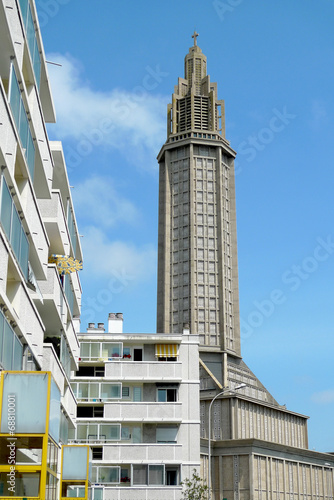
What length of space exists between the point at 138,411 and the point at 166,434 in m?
2.30

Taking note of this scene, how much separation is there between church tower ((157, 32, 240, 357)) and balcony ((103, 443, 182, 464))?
50693 millimetres

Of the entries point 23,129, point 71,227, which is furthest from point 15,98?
point 71,227

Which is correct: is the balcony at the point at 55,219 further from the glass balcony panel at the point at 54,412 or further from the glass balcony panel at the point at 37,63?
the glass balcony panel at the point at 54,412

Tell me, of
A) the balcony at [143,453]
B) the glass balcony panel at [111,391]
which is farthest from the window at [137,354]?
the balcony at [143,453]

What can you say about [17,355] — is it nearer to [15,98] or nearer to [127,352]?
[15,98]

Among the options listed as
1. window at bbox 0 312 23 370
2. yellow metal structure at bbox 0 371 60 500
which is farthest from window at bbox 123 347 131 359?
yellow metal structure at bbox 0 371 60 500

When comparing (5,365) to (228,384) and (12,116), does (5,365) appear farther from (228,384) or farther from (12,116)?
(228,384)

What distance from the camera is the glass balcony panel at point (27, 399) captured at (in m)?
15.1

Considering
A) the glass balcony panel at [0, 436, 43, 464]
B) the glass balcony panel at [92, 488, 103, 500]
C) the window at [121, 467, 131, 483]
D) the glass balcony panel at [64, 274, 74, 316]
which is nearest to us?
the glass balcony panel at [0, 436, 43, 464]

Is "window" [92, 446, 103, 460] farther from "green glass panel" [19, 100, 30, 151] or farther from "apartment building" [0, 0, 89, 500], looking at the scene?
"green glass panel" [19, 100, 30, 151]

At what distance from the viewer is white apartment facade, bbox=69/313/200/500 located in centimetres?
4866

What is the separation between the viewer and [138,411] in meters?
50.4

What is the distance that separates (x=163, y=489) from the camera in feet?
157

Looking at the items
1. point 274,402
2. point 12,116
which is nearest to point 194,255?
point 274,402
